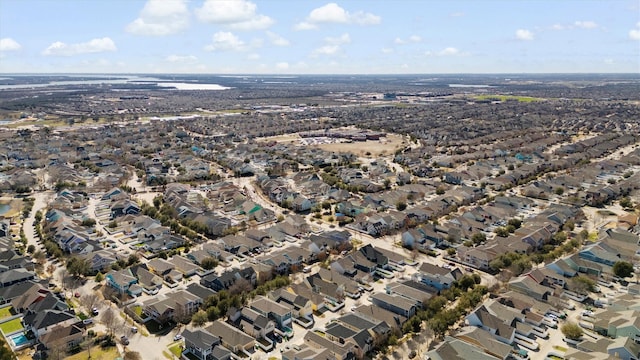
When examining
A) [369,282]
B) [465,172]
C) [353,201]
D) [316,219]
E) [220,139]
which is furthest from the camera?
[220,139]

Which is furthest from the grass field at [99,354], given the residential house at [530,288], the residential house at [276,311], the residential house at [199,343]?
the residential house at [530,288]

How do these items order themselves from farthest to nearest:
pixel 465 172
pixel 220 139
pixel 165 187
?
pixel 220 139 → pixel 465 172 → pixel 165 187

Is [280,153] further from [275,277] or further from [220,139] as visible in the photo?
[275,277]

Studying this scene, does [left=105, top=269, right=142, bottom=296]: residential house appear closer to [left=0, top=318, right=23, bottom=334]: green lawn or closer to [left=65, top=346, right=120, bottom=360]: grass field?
[left=0, top=318, right=23, bottom=334]: green lawn

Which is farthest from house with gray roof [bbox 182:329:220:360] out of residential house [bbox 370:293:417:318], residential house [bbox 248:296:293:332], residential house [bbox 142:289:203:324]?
residential house [bbox 370:293:417:318]

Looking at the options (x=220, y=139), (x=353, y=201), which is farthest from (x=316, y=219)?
(x=220, y=139)

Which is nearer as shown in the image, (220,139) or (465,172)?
(465,172)

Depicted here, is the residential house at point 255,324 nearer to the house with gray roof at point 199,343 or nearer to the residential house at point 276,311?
the residential house at point 276,311
